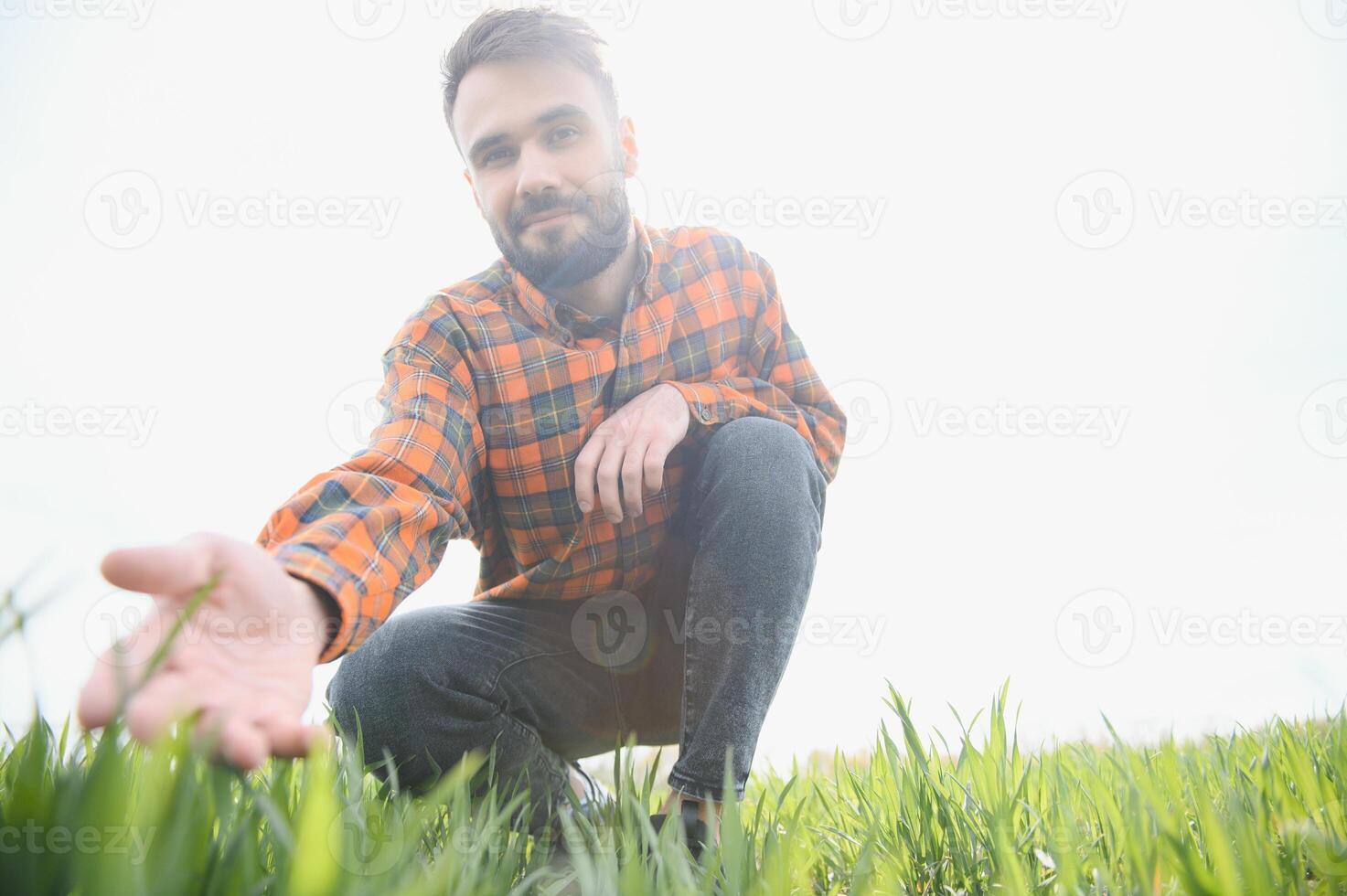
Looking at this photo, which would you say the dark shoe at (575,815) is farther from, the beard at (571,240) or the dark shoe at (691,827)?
the beard at (571,240)

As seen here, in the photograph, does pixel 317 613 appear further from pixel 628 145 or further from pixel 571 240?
pixel 628 145

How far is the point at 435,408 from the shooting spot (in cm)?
139

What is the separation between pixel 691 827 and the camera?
3.84 feet

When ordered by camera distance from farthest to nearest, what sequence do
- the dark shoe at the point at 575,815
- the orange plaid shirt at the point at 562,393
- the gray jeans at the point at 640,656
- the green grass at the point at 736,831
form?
the orange plaid shirt at the point at 562,393, the gray jeans at the point at 640,656, the dark shoe at the point at 575,815, the green grass at the point at 736,831

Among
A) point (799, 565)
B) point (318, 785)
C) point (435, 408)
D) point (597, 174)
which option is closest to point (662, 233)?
point (597, 174)

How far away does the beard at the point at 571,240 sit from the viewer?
174 centimetres

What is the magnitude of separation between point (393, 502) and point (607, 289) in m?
0.89

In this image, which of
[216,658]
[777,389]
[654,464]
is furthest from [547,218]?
[216,658]

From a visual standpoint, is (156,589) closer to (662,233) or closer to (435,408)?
(435,408)

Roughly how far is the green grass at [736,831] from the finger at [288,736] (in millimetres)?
31

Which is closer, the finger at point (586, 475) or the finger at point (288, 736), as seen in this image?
the finger at point (288, 736)

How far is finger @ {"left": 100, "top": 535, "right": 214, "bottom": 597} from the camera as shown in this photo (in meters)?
0.62

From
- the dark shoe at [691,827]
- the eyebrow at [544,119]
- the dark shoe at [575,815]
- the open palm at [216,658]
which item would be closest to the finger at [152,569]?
the open palm at [216,658]

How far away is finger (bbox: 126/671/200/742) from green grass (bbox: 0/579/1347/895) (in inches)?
0.6
